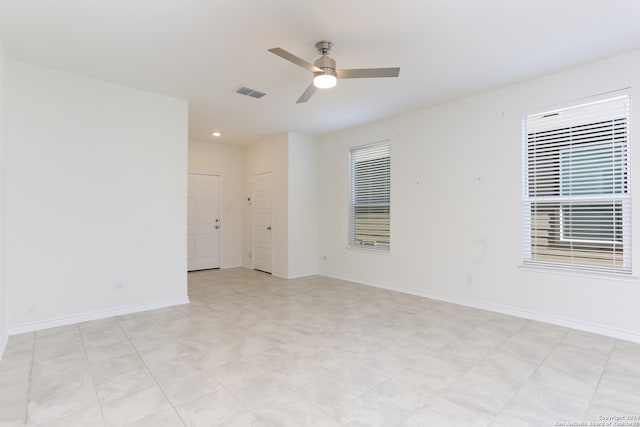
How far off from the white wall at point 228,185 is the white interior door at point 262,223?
561mm

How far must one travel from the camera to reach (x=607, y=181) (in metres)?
3.26

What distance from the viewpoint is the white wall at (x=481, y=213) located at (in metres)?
3.23

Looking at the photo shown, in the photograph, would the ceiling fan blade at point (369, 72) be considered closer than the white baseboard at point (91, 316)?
Yes

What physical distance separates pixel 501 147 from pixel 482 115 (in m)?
0.48

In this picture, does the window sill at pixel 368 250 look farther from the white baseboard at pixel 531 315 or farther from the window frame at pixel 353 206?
the white baseboard at pixel 531 315

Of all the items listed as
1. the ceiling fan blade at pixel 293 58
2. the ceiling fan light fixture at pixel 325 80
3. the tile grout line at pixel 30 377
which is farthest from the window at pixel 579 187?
the tile grout line at pixel 30 377

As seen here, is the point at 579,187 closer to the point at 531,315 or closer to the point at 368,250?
the point at 531,315

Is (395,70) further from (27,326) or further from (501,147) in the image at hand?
(27,326)

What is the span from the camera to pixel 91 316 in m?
3.64

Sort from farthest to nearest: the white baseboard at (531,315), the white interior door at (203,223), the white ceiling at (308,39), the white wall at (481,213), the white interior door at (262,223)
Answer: the white interior door at (203,223), the white interior door at (262,223), the white wall at (481,213), the white baseboard at (531,315), the white ceiling at (308,39)

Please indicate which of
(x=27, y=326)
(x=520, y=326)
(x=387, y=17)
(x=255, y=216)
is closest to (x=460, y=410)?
(x=520, y=326)

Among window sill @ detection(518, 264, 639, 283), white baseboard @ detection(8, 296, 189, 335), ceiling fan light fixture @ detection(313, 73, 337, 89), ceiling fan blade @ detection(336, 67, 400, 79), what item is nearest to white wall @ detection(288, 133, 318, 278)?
white baseboard @ detection(8, 296, 189, 335)

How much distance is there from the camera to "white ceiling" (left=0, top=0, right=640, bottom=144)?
2.42 metres

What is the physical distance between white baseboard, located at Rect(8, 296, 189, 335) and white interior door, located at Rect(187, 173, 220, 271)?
2505 mm
